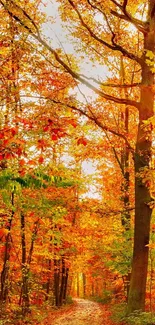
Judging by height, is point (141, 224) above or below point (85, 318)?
above

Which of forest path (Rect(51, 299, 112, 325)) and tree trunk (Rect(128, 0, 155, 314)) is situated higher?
tree trunk (Rect(128, 0, 155, 314))

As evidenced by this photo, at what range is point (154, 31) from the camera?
9.51 metres

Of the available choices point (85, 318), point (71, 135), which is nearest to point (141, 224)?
point (71, 135)

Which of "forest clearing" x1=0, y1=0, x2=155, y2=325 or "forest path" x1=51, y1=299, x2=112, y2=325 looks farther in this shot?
"forest path" x1=51, y1=299, x2=112, y2=325

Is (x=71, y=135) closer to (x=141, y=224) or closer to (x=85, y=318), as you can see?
(x=141, y=224)

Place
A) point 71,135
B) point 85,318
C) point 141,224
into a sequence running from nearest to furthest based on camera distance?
point 71,135 → point 141,224 → point 85,318

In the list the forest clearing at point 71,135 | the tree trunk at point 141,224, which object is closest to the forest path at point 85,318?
the forest clearing at point 71,135

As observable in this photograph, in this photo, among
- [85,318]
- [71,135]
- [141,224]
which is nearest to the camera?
[71,135]

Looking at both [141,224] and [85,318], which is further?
[85,318]

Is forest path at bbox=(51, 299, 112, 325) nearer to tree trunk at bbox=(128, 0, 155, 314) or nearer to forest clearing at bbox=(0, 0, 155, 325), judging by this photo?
forest clearing at bbox=(0, 0, 155, 325)

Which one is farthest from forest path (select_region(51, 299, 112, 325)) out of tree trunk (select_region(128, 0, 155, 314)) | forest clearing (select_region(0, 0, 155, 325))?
tree trunk (select_region(128, 0, 155, 314))

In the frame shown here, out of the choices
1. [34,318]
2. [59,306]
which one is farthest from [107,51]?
[59,306]

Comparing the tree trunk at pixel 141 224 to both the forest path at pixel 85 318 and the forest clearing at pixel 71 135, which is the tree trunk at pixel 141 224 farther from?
the forest path at pixel 85 318

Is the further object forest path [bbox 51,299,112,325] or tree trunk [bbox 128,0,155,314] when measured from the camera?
forest path [bbox 51,299,112,325]
